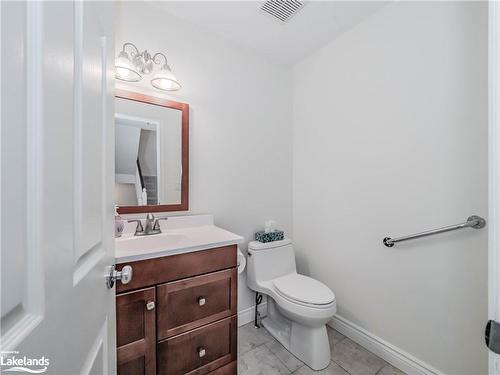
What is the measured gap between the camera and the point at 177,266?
1.08 meters

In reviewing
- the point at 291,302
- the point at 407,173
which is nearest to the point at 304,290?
the point at 291,302

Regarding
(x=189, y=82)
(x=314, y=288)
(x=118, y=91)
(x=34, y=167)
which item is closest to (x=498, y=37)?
(x=34, y=167)

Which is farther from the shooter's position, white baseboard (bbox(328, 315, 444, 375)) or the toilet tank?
the toilet tank

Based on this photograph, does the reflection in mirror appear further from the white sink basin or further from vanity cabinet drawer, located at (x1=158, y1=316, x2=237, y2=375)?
vanity cabinet drawer, located at (x1=158, y1=316, x2=237, y2=375)

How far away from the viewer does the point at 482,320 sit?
1090 mm

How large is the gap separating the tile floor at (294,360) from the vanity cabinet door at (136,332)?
67 cm

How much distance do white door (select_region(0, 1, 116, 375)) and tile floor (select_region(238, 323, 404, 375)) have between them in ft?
3.89

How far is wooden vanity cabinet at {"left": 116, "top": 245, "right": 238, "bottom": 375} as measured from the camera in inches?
38.4

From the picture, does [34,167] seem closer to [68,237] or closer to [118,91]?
[68,237]

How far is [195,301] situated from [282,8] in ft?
6.34

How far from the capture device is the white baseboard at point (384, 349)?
1306mm

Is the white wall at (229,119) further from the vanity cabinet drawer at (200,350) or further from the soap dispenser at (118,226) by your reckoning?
the vanity cabinet drawer at (200,350)

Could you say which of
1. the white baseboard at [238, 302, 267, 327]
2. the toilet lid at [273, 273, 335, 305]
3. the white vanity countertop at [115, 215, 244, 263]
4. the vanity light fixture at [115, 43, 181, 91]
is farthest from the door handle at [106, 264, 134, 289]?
the white baseboard at [238, 302, 267, 327]

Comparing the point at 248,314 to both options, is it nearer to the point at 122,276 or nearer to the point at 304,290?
the point at 304,290
